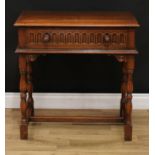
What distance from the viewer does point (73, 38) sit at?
2.37 meters

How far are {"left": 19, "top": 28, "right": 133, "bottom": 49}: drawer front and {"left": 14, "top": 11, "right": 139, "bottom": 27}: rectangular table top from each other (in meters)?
0.04

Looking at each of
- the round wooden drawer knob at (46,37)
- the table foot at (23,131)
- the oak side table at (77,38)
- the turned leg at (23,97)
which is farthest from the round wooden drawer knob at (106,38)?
the table foot at (23,131)

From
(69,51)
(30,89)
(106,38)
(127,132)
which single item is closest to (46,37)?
(69,51)

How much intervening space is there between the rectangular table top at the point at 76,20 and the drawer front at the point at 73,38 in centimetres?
4

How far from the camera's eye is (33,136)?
2.62 metres

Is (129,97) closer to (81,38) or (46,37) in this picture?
(81,38)

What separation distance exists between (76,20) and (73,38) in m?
0.13

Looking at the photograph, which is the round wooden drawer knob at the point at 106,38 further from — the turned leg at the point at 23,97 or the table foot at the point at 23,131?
the table foot at the point at 23,131

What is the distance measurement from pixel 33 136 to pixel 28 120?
132 mm

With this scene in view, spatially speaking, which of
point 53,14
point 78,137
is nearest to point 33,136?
point 78,137

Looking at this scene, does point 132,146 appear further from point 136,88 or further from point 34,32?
point 34,32

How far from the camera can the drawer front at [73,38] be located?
2.36 m

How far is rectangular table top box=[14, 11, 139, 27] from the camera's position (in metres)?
2.34
